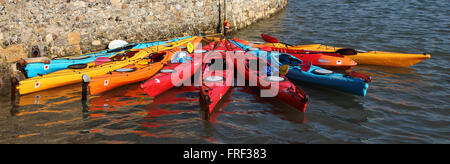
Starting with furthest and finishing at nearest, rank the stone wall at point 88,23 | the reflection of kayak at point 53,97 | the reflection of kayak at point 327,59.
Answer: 1. the reflection of kayak at point 327,59
2. the stone wall at point 88,23
3. the reflection of kayak at point 53,97

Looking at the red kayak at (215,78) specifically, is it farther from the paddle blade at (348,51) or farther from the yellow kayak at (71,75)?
the paddle blade at (348,51)

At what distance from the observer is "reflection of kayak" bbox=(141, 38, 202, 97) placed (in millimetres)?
7441

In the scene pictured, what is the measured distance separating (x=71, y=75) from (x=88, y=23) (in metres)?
1.95

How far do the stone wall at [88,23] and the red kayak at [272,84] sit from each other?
3400 millimetres

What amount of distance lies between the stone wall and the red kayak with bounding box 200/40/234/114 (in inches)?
A: 92.7

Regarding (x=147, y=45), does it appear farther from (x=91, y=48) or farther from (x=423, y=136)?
(x=423, y=136)

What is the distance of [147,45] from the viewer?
398 inches

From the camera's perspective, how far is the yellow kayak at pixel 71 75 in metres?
7.41

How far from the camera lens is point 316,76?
8109 mm

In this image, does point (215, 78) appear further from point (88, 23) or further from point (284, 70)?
point (88, 23)

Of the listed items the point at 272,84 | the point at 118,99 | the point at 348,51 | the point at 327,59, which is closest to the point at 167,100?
the point at 118,99

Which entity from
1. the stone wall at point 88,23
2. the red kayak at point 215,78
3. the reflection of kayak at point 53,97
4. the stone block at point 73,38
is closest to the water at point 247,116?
the reflection of kayak at point 53,97
